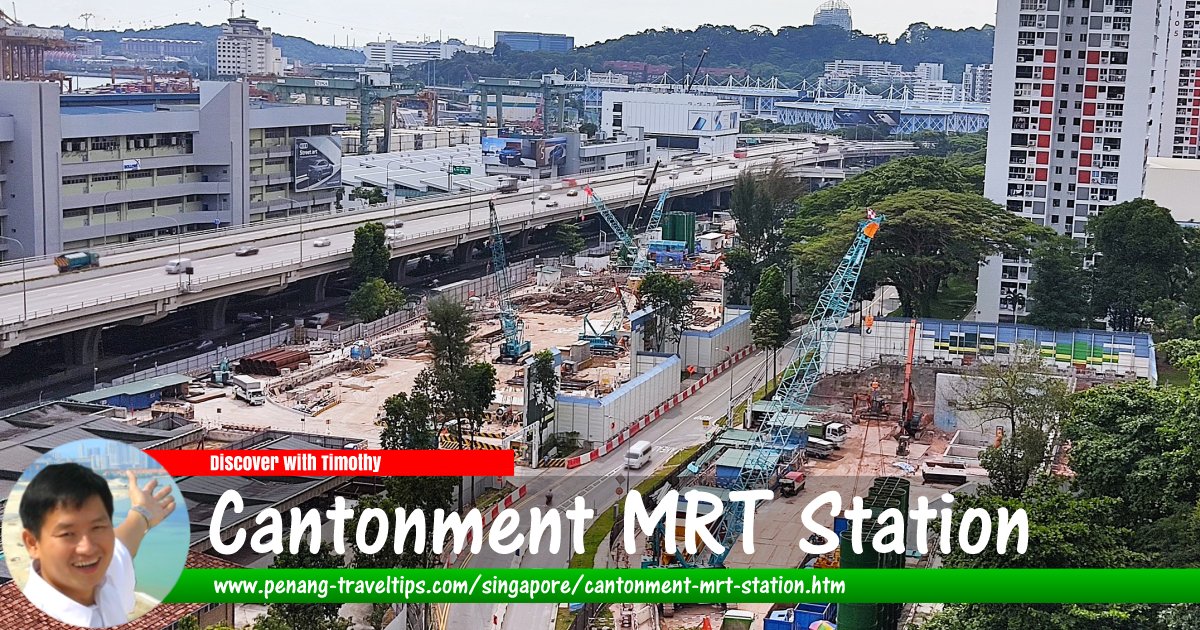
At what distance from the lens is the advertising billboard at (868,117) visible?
7656 cm

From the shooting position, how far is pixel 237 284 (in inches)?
843

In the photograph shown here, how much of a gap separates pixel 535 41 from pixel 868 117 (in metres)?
31.6

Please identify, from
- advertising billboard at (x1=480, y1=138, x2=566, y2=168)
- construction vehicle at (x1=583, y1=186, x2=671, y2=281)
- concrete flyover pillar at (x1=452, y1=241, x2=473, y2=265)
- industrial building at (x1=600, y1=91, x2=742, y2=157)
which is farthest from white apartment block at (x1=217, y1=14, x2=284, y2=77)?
concrete flyover pillar at (x1=452, y1=241, x2=473, y2=265)

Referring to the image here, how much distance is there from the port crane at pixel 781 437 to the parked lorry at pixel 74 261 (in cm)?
1109

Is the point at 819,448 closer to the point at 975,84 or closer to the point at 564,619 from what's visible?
the point at 564,619

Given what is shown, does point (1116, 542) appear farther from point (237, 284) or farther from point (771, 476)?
point (237, 284)

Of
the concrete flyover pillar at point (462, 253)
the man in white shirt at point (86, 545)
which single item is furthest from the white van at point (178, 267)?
the man in white shirt at point (86, 545)

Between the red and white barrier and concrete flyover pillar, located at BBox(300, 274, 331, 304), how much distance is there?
792 centimetres

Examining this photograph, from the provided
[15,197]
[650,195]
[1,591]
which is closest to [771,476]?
[1,591]

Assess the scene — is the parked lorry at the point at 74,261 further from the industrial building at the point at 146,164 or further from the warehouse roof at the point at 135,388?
the warehouse roof at the point at 135,388

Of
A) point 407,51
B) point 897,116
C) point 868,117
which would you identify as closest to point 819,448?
point 868,117

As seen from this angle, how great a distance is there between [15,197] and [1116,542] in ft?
69.4

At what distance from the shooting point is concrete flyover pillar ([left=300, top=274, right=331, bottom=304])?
2448 centimetres

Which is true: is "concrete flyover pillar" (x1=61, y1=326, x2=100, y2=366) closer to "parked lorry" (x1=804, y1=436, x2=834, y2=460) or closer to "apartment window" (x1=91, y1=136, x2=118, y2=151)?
"apartment window" (x1=91, y1=136, x2=118, y2=151)
